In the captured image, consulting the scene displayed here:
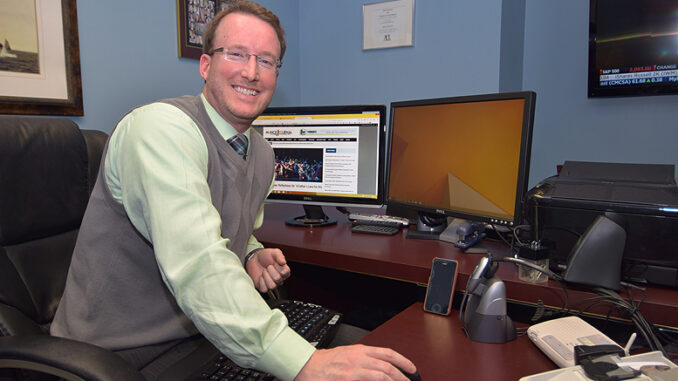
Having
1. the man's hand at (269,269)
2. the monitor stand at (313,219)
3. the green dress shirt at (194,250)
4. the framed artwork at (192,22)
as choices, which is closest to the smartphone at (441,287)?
the man's hand at (269,269)

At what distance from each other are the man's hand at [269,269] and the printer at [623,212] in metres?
0.64

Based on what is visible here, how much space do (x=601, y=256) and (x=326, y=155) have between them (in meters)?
1.00

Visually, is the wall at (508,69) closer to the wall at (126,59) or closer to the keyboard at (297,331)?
the wall at (126,59)

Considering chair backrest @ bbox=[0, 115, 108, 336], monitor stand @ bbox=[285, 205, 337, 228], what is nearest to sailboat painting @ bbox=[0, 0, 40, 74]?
chair backrest @ bbox=[0, 115, 108, 336]

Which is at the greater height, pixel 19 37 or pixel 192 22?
pixel 192 22

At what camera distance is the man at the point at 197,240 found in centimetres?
68

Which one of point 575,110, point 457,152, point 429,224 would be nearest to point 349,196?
point 429,224

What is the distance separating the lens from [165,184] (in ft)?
2.50

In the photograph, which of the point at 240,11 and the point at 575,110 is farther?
the point at 575,110

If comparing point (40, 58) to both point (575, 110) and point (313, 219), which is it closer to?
point (313, 219)

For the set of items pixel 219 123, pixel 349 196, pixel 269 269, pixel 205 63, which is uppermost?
pixel 205 63

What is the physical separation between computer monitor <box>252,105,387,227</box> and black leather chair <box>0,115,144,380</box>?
0.73m

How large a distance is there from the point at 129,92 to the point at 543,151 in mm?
Answer: 1973

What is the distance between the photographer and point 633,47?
2051 mm
